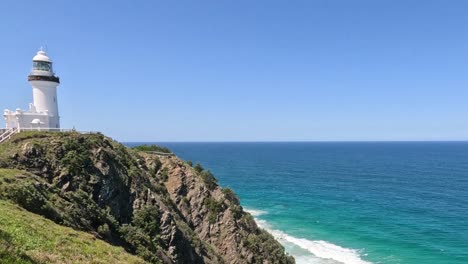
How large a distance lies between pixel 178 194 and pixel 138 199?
A: 10624 millimetres

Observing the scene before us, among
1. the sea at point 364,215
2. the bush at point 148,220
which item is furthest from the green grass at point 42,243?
the sea at point 364,215

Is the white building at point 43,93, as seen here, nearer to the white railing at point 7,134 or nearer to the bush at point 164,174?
the white railing at point 7,134

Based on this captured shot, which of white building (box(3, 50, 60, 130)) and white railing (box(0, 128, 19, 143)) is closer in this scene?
white railing (box(0, 128, 19, 143))

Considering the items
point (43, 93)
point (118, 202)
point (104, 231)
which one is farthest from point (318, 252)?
point (43, 93)

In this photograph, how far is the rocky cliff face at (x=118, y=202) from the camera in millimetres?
20641

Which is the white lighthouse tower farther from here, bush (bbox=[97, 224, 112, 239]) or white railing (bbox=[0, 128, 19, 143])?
bush (bbox=[97, 224, 112, 239])

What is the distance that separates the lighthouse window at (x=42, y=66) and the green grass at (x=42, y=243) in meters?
20.9

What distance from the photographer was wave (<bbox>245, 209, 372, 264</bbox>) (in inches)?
1849

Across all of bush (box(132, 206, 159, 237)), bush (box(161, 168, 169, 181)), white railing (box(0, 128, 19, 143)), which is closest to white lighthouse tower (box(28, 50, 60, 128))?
white railing (box(0, 128, 19, 143))

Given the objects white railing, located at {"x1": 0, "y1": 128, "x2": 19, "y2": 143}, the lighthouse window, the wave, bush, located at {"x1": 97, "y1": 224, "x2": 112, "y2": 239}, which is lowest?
the wave

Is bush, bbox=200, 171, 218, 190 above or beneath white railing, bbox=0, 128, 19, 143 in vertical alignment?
beneath

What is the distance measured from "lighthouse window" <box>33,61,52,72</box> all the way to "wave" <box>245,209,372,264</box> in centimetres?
3983

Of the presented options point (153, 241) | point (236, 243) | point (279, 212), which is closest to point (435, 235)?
point (279, 212)

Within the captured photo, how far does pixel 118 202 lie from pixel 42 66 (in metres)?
17.7
